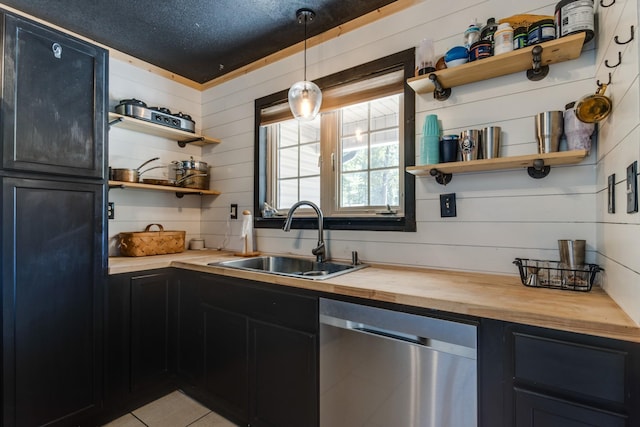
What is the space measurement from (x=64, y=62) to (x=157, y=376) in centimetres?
190

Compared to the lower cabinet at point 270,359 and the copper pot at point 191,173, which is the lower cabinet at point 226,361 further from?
the copper pot at point 191,173

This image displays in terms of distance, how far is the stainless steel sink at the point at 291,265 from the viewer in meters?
1.92

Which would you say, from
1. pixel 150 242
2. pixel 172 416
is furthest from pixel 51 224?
pixel 172 416

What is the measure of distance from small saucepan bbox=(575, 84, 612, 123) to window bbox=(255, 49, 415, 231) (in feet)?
2.55

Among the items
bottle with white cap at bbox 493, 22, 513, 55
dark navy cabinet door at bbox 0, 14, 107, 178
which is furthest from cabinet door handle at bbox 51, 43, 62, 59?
bottle with white cap at bbox 493, 22, 513, 55

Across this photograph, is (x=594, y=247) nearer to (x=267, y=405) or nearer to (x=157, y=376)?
(x=267, y=405)

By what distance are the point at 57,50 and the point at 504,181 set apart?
2333mm

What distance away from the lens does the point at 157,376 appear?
6.68 ft

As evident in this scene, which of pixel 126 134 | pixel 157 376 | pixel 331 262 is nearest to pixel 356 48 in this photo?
pixel 331 262

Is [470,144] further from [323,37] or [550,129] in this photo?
[323,37]

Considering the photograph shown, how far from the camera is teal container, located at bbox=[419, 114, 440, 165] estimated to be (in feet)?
5.25

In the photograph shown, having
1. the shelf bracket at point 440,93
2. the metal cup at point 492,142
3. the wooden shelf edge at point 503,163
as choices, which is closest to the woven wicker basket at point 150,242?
the wooden shelf edge at point 503,163

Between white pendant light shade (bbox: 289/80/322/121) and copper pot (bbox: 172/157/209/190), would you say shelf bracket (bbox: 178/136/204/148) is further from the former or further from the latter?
white pendant light shade (bbox: 289/80/322/121)

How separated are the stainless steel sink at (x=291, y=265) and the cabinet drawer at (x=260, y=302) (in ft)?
0.43
